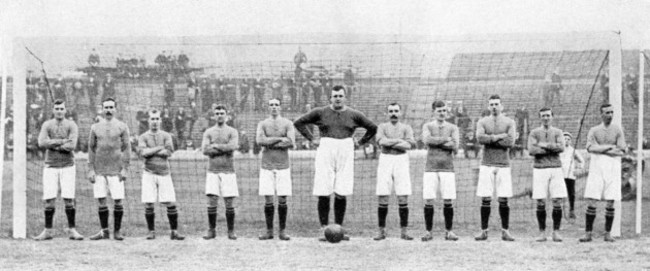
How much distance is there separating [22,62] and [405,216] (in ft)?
19.9

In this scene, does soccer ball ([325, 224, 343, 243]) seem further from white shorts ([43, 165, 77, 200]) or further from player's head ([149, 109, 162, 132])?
white shorts ([43, 165, 77, 200])

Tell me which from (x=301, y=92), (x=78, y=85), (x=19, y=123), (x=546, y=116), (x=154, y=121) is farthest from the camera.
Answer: (x=78, y=85)

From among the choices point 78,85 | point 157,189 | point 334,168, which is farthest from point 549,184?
point 78,85

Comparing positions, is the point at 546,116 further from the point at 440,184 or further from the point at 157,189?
the point at 157,189

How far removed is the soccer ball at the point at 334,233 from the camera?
A: 9281mm

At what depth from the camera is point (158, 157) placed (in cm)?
974

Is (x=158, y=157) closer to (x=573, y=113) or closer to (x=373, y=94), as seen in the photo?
(x=373, y=94)

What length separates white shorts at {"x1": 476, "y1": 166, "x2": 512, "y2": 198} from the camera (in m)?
9.52

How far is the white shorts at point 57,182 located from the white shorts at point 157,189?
3.42 feet

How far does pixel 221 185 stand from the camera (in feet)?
31.9

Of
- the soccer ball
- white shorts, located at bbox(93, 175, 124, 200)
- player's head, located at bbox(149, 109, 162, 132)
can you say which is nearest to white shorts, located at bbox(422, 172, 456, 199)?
the soccer ball

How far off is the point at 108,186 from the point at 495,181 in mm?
5396

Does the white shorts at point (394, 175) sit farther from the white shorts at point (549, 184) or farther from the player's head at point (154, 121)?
the player's head at point (154, 121)

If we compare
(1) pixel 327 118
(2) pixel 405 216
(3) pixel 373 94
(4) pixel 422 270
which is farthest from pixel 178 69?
(4) pixel 422 270
